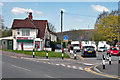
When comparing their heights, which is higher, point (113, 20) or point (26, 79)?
point (113, 20)

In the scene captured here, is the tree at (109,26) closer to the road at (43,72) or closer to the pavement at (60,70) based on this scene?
the pavement at (60,70)

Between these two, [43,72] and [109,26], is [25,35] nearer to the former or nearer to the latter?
[109,26]

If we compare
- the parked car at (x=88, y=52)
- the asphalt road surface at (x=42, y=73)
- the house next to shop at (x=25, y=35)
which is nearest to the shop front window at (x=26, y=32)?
the house next to shop at (x=25, y=35)

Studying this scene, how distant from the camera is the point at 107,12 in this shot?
71.6 meters

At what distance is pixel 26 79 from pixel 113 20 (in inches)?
2128

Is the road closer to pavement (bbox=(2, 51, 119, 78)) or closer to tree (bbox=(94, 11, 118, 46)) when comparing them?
pavement (bbox=(2, 51, 119, 78))

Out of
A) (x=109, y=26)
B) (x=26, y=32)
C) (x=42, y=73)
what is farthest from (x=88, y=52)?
(x=109, y=26)

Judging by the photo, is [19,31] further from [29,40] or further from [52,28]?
[52,28]

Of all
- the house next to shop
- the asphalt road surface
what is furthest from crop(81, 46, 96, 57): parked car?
the house next to shop

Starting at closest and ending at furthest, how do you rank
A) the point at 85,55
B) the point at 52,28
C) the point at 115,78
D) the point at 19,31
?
the point at 115,78 < the point at 85,55 < the point at 19,31 < the point at 52,28

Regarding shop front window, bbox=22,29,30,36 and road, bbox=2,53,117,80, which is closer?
road, bbox=2,53,117,80

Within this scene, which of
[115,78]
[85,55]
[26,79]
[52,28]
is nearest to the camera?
[26,79]

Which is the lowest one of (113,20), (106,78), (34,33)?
(106,78)

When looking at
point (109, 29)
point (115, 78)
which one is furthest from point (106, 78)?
point (109, 29)
